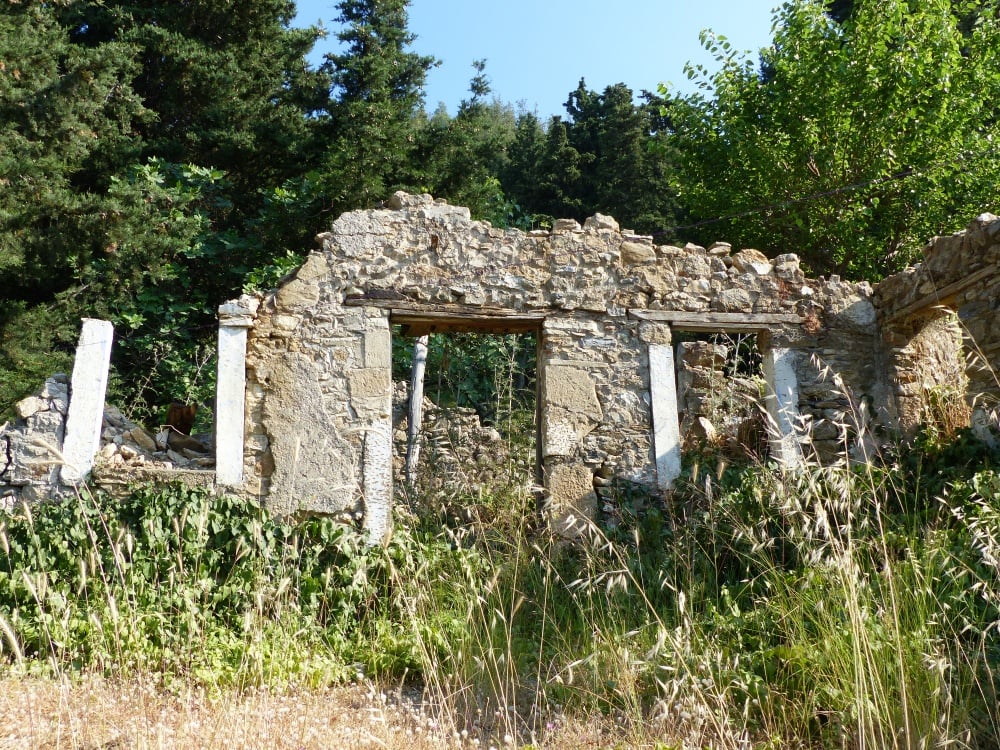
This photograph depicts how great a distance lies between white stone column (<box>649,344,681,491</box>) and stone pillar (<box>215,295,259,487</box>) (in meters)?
3.10

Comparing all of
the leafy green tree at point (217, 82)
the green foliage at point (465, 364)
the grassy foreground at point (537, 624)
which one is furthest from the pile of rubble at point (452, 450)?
the leafy green tree at point (217, 82)

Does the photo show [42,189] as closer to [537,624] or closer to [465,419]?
[465,419]

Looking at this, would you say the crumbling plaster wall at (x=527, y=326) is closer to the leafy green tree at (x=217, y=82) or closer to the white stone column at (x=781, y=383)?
the white stone column at (x=781, y=383)

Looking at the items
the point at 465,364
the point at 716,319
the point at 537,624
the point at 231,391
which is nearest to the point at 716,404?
the point at 716,319

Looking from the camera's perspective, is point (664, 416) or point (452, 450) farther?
point (452, 450)

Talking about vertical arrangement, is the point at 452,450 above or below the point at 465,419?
below

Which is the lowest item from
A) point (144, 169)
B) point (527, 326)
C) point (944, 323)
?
point (527, 326)

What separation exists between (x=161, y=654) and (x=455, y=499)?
2.81 metres

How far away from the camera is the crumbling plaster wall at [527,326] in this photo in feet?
20.9

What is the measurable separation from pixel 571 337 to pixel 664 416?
3.12ft

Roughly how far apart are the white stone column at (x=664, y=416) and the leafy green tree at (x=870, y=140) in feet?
20.1

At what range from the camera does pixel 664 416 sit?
679 centimetres

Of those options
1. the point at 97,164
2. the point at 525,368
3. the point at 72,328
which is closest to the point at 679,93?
the point at 525,368

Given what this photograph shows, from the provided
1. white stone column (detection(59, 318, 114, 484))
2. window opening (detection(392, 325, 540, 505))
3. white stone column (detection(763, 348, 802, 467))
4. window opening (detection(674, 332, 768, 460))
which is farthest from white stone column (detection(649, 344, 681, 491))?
white stone column (detection(59, 318, 114, 484))
